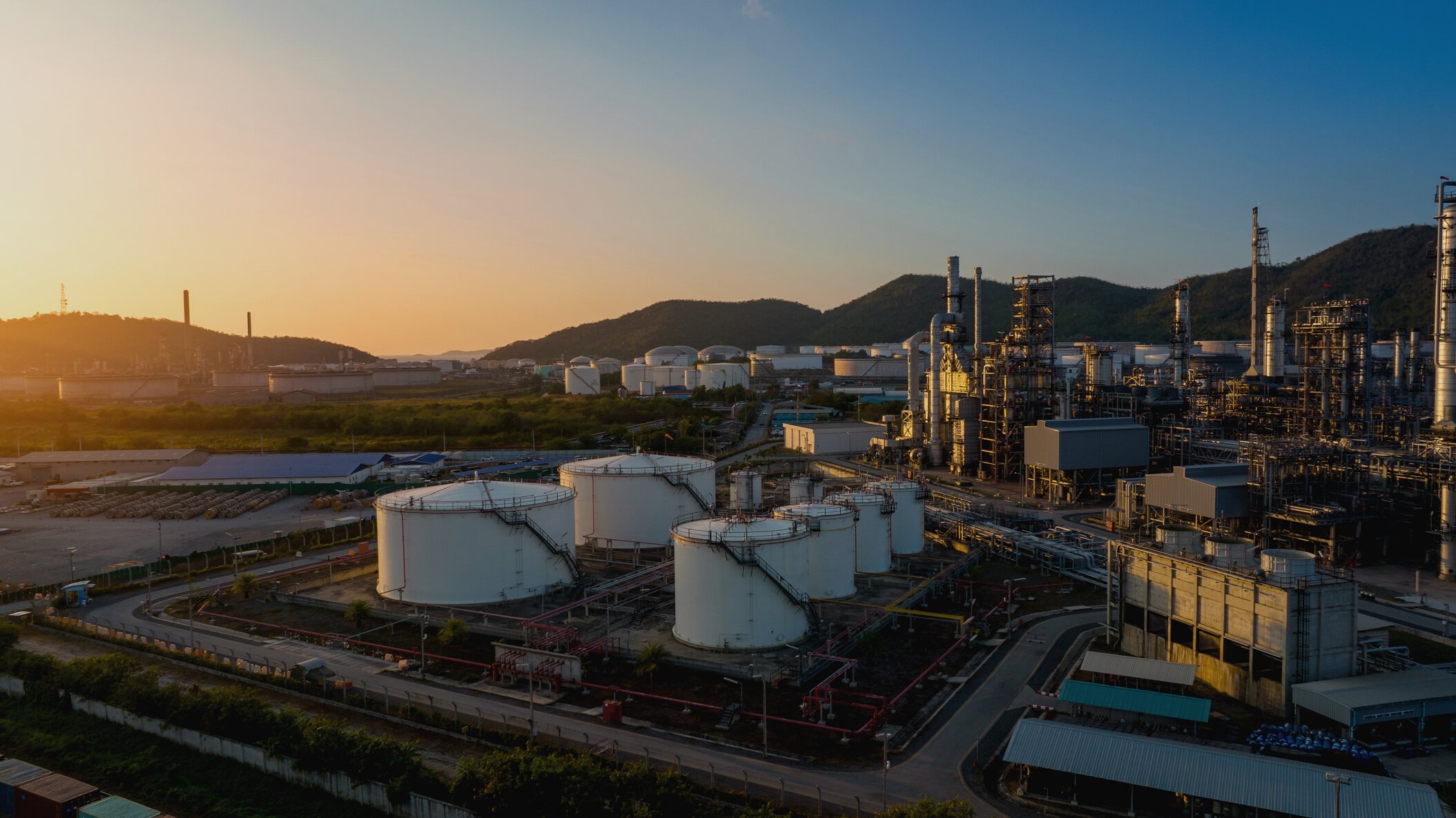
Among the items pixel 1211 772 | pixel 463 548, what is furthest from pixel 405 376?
pixel 1211 772

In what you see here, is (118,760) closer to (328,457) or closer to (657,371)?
(328,457)

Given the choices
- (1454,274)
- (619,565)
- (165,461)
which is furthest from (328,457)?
(1454,274)

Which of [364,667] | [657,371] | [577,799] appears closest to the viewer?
[577,799]

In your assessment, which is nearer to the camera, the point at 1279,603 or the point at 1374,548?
the point at 1279,603

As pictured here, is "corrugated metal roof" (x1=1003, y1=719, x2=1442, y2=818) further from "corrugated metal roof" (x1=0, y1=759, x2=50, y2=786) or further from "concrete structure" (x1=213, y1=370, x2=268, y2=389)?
"concrete structure" (x1=213, y1=370, x2=268, y2=389)

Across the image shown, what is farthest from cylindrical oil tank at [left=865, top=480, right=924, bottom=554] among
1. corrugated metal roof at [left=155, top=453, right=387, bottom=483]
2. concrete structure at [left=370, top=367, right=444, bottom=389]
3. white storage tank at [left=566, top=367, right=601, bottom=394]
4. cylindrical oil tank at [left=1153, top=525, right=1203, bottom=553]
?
concrete structure at [left=370, top=367, right=444, bottom=389]

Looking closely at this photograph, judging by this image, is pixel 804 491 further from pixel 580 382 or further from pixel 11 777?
pixel 580 382
